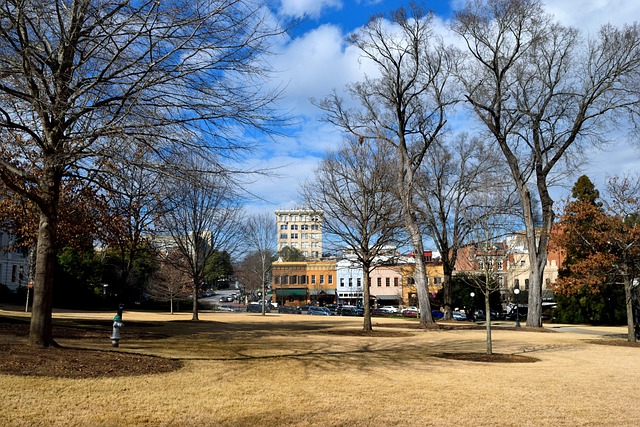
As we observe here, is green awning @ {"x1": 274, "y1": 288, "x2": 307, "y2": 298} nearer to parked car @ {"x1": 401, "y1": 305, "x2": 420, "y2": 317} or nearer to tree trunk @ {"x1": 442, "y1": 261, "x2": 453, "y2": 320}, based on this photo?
parked car @ {"x1": 401, "y1": 305, "x2": 420, "y2": 317}

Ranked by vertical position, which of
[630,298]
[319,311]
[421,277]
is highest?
[421,277]

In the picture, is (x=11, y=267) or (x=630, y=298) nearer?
(x=630, y=298)

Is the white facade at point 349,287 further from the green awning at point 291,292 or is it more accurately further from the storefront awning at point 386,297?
the green awning at point 291,292

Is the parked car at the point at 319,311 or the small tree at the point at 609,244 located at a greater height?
the small tree at the point at 609,244

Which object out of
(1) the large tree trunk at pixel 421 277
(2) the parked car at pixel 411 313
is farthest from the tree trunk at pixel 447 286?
(2) the parked car at pixel 411 313

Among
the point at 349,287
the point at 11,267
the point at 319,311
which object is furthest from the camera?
the point at 349,287

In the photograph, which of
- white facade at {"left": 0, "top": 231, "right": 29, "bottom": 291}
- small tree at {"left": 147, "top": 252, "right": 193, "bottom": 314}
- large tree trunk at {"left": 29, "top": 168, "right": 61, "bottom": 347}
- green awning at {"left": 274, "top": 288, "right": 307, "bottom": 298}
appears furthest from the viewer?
green awning at {"left": 274, "top": 288, "right": 307, "bottom": 298}

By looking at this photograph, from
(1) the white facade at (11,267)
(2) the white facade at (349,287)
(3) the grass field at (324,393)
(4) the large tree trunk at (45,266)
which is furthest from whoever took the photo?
(2) the white facade at (349,287)

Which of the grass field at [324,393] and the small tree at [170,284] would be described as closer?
the grass field at [324,393]

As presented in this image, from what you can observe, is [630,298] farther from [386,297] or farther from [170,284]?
[386,297]

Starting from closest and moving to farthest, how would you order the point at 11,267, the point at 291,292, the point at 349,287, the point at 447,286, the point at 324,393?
the point at 324,393 → the point at 447,286 → the point at 11,267 → the point at 349,287 → the point at 291,292

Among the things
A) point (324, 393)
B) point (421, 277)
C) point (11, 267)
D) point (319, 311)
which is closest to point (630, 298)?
point (421, 277)

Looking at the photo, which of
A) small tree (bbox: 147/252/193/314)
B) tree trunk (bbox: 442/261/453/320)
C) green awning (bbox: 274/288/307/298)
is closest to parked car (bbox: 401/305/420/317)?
tree trunk (bbox: 442/261/453/320)

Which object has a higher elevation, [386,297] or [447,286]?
[447,286]
